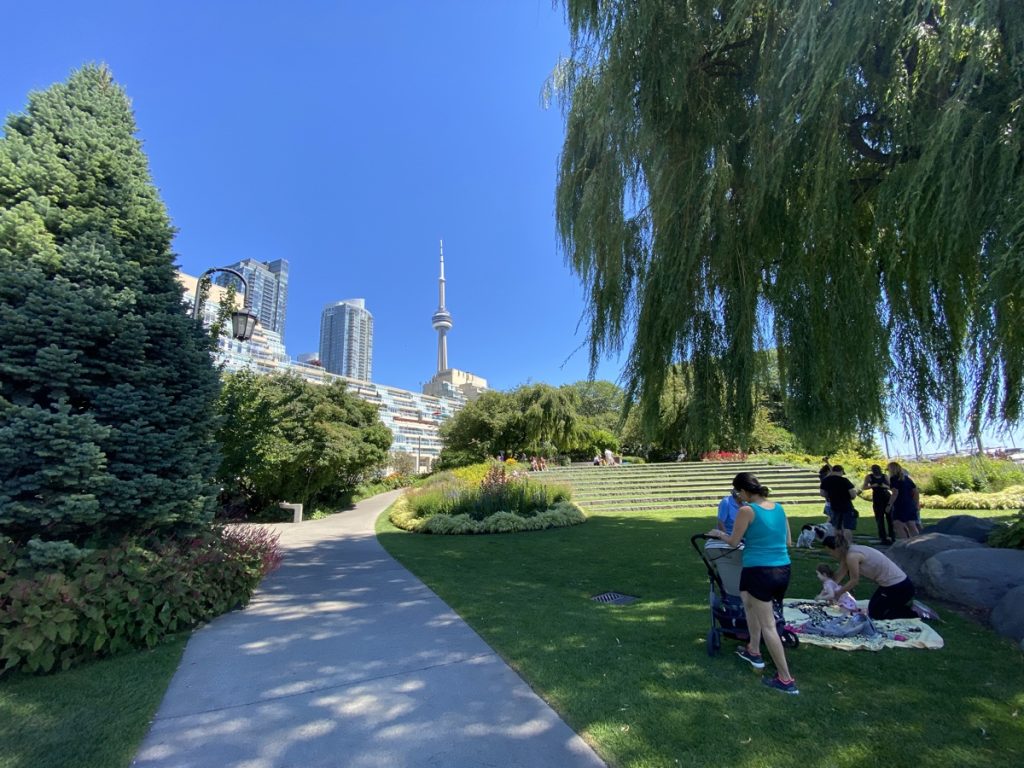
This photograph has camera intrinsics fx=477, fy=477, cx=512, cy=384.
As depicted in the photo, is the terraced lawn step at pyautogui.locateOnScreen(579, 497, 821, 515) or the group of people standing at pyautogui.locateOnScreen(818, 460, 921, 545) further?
the terraced lawn step at pyautogui.locateOnScreen(579, 497, 821, 515)

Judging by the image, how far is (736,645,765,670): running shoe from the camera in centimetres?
350

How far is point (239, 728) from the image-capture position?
2902 mm

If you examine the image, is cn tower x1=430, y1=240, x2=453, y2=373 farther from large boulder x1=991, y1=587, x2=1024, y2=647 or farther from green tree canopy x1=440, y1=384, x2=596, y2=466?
large boulder x1=991, y1=587, x2=1024, y2=647

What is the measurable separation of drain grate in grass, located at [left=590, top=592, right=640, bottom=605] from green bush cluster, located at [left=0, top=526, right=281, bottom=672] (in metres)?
4.16

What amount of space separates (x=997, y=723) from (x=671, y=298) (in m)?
3.55

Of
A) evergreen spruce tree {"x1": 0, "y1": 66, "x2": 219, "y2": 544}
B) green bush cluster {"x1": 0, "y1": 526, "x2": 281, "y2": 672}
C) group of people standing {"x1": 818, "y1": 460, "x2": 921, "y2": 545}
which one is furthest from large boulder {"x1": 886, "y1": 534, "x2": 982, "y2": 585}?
evergreen spruce tree {"x1": 0, "y1": 66, "x2": 219, "y2": 544}

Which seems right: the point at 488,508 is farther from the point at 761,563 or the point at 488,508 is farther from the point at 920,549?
the point at 761,563

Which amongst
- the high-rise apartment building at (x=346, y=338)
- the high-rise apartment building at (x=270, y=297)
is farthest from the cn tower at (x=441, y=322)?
the high-rise apartment building at (x=270, y=297)

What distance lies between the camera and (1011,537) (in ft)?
21.4

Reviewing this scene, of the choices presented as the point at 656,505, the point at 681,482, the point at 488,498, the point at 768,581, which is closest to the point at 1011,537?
the point at 768,581

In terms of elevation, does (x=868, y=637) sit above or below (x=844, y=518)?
below

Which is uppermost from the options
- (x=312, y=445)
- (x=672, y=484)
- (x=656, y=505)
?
(x=312, y=445)

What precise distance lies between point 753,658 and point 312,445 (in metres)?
15.0

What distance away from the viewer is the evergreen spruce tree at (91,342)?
13.7 feet
